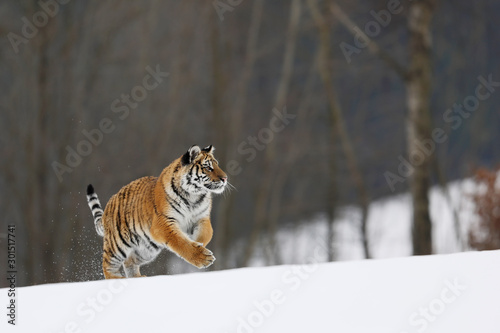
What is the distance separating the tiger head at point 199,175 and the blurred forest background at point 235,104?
19.1 ft

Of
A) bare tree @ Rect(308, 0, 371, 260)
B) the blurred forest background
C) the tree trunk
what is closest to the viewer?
the tree trunk

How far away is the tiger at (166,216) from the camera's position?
4.42 meters

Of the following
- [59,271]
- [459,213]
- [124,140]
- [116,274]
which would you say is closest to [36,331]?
[116,274]

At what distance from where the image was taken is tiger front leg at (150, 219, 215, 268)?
4.09m

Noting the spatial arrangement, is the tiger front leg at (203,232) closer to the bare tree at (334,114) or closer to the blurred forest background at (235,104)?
the blurred forest background at (235,104)

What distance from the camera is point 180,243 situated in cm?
426

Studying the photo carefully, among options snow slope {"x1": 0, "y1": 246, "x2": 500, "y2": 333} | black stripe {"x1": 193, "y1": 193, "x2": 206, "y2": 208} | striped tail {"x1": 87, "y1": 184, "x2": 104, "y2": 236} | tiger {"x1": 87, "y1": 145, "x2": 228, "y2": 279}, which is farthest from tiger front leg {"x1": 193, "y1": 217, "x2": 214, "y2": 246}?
striped tail {"x1": 87, "y1": 184, "x2": 104, "y2": 236}

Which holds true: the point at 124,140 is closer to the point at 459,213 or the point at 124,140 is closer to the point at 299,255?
the point at 299,255

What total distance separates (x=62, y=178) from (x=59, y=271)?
1873mm

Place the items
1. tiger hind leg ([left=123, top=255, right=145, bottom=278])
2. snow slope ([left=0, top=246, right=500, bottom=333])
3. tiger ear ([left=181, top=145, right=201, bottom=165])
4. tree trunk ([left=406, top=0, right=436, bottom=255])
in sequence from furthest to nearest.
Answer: tree trunk ([left=406, top=0, right=436, bottom=255]) < tiger hind leg ([left=123, top=255, right=145, bottom=278]) < tiger ear ([left=181, top=145, right=201, bottom=165]) < snow slope ([left=0, top=246, right=500, bottom=333])

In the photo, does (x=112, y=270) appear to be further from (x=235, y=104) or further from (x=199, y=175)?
(x=235, y=104)

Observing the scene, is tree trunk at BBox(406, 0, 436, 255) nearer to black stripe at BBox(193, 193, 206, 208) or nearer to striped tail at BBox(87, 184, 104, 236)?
black stripe at BBox(193, 193, 206, 208)

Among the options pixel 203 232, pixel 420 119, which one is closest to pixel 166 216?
pixel 203 232

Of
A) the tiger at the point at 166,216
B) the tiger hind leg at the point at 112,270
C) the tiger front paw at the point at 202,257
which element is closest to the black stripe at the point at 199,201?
the tiger at the point at 166,216
